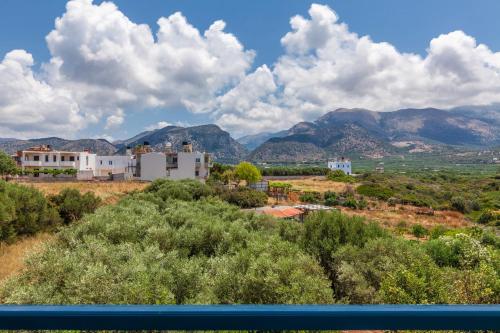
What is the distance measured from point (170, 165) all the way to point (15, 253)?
43793 millimetres

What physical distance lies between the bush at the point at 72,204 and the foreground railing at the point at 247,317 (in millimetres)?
26333

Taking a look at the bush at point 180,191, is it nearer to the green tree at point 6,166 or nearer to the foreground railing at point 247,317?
the foreground railing at point 247,317

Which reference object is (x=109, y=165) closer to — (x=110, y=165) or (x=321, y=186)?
(x=110, y=165)

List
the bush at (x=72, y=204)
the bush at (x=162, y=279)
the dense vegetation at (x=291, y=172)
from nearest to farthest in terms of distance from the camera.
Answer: the bush at (x=162, y=279) → the bush at (x=72, y=204) → the dense vegetation at (x=291, y=172)

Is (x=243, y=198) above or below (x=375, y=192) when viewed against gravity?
above

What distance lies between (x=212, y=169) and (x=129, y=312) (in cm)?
6736

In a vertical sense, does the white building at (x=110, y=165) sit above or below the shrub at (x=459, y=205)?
above

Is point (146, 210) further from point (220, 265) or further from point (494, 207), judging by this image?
point (494, 207)

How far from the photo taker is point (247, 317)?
1.48 meters

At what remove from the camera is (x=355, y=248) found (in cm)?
1203

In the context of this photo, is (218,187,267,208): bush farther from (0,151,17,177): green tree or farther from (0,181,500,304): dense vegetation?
(0,151,17,177): green tree

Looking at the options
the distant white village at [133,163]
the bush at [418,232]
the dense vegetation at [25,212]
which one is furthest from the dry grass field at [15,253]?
the distant white village at [133,163]

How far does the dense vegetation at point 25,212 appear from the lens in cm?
1678

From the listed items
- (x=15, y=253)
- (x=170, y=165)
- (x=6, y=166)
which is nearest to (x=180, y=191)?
(x=15, y=253)
